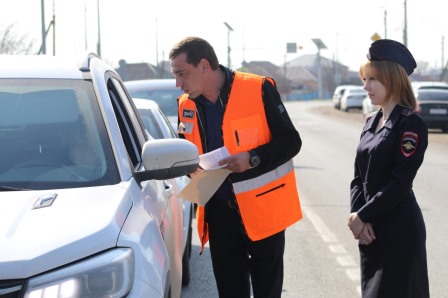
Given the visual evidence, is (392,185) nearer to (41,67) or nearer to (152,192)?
(152,192)

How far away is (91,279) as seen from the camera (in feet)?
8.92

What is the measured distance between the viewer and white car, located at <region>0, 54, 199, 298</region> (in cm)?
270

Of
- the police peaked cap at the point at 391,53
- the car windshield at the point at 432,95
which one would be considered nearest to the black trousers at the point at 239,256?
the police peaked cap at the point at 391,53

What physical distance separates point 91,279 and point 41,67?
1.72 meters

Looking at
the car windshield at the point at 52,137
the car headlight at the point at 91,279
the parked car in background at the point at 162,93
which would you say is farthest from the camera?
the parked car in background at the point at 162,93

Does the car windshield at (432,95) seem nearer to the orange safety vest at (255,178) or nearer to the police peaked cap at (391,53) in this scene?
the orange safety vest at (255,178)

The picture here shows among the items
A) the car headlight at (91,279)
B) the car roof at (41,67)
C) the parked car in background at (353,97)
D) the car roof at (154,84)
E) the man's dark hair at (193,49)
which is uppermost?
the man's dark hair at (193,49)

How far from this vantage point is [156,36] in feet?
189

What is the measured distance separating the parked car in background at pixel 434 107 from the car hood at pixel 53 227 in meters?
21.9

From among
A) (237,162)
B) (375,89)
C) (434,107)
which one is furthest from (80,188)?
(434,107)

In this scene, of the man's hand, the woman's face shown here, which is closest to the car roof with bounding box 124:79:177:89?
the man's hand

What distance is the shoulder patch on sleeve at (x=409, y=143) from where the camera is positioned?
3.60 metres

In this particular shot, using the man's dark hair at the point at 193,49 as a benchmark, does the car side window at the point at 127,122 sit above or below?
below

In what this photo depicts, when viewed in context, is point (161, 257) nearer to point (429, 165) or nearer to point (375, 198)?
point (375, 198)
